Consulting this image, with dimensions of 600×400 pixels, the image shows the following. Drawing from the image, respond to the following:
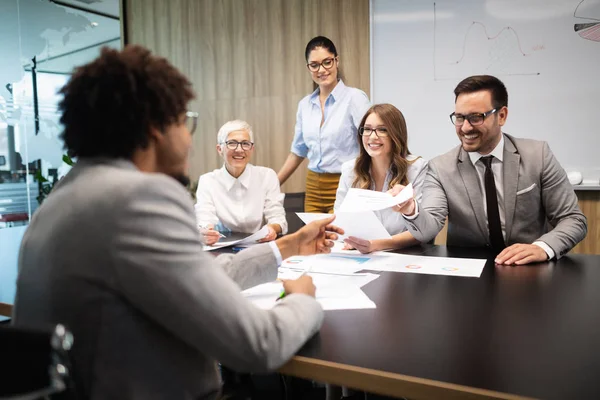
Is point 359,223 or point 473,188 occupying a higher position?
point 473,188

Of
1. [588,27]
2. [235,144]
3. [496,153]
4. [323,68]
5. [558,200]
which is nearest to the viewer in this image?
[558,200]

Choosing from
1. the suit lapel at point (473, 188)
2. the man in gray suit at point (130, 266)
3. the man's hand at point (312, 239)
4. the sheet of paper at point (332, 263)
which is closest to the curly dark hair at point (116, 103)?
the man in gray suit at point (130, 266)

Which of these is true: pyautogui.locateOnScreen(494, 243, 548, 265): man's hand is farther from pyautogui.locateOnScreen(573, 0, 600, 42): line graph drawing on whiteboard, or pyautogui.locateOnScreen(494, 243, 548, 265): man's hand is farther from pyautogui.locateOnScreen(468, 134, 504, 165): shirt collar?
pyautogui.locateOnScreen(573, 0, 600, 42): line graph drawing on whiteboard

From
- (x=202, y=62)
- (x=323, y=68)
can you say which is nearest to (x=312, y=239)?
(x=323, y=68)

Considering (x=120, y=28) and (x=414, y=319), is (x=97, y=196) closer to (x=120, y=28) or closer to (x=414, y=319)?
(x=414, y=319)

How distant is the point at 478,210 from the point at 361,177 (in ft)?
2.11

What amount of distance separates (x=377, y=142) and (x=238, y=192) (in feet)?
2.89

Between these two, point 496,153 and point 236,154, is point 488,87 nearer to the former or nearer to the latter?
point 496,153

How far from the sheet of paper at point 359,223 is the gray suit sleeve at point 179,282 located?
3.33 ft

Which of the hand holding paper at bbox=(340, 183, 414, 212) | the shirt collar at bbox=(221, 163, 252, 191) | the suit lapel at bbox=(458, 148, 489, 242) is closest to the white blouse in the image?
the suit lapel at bbox=(458, 148, 489, 242)

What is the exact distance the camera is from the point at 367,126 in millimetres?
2557

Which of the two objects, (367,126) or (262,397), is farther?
(367,126)

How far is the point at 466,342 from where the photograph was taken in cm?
97

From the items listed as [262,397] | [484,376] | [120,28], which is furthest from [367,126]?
[120,28]
